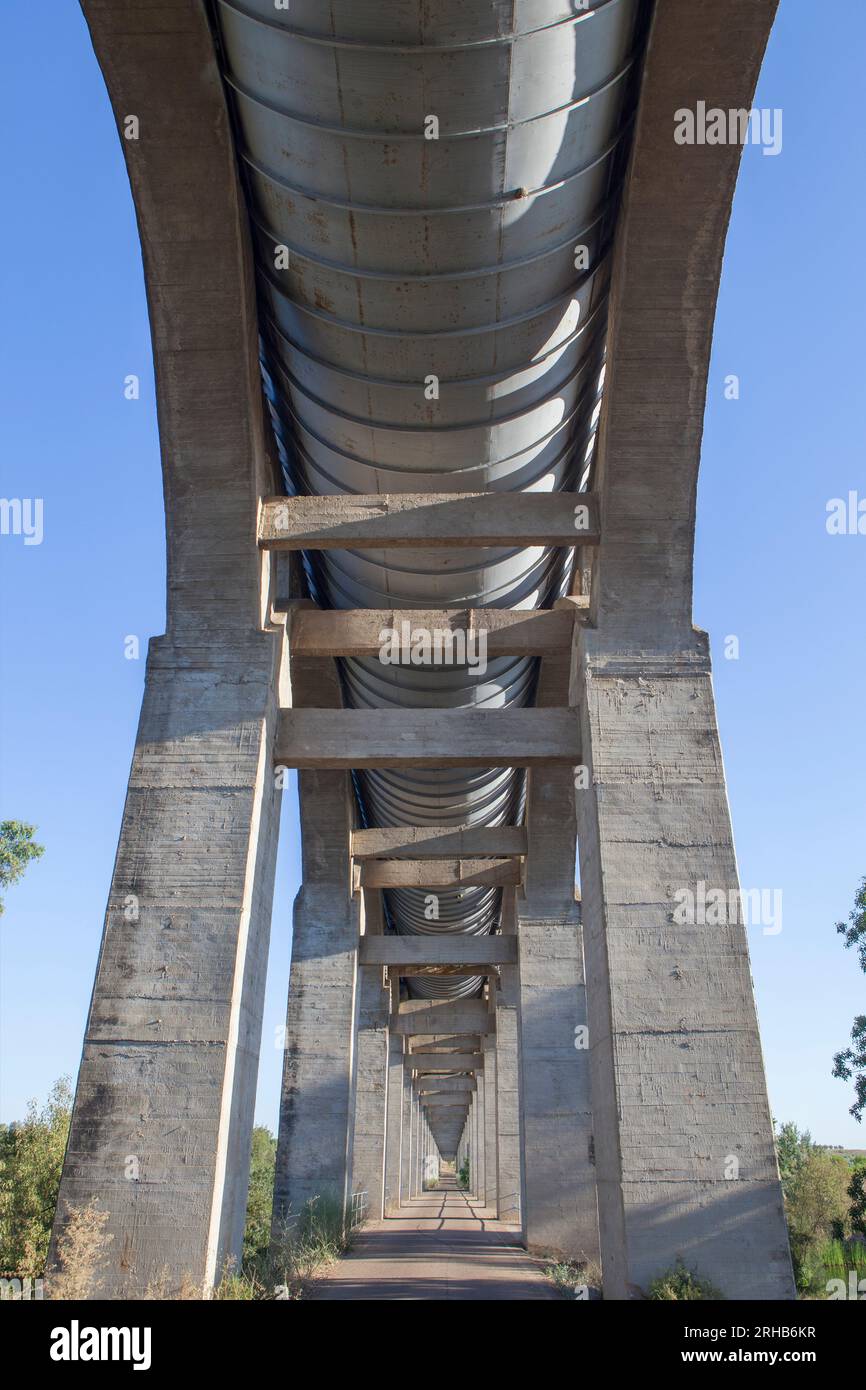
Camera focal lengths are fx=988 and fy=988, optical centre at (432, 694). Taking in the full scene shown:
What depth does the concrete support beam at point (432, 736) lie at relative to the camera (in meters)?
11.3

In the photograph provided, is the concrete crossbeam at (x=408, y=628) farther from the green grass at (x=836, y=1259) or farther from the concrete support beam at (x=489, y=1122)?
the concrete support beam at (x=489, y=1122)

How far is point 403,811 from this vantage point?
19328 millimetres

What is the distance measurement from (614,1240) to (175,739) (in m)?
6.19

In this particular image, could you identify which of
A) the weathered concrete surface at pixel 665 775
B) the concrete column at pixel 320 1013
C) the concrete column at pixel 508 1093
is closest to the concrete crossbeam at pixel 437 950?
the concrete column at pixel 320 1013

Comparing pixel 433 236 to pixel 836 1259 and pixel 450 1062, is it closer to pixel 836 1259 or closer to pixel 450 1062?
pixel 836 1259

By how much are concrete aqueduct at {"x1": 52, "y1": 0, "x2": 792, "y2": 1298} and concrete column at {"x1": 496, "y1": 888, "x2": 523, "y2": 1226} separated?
1457 cm

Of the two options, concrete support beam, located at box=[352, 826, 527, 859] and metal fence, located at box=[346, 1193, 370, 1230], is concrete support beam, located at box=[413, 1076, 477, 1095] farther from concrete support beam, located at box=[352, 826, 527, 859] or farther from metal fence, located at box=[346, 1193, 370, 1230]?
concrete support beam, located at box=[352, 826, 527, 859]

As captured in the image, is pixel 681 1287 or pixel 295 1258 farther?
pixel 295 1258

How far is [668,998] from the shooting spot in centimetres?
891

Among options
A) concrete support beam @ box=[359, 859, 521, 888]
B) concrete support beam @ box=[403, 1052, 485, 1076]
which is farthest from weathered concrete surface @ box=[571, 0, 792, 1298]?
concrete support beam @ box=[403, 1052, 485, 1076]

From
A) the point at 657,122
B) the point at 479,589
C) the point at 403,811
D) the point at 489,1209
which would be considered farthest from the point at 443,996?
the point at 657,122

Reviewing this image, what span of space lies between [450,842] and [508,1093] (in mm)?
10756

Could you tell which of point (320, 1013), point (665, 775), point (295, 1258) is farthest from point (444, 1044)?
point (665, 775)

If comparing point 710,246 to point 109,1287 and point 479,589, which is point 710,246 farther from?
point 109,1287
